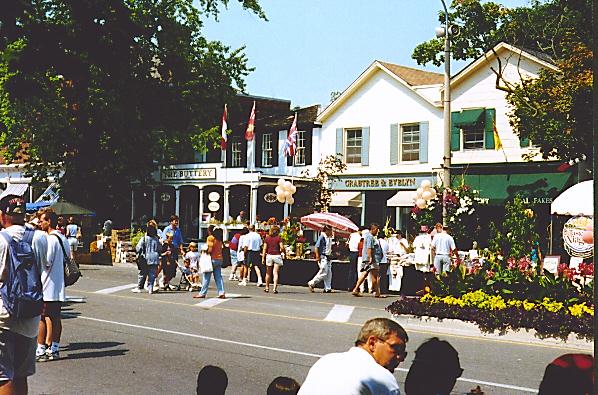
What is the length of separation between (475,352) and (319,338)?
97.2 inches

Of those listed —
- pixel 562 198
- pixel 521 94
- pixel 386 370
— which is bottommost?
pixel 386 370

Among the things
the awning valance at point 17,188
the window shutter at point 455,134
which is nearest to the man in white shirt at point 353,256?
the window shutter at point 455,134

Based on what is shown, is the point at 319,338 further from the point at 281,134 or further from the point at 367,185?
the point at 281,134

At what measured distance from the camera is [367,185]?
3841cm

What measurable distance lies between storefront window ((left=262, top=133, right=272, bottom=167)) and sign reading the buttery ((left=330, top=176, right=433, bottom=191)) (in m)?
5.07

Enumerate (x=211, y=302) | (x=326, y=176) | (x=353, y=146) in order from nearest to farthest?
(x=211, y=302)
(x=326, y=176)
(x=353, y=146)

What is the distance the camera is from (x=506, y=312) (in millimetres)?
13609

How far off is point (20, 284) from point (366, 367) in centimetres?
381

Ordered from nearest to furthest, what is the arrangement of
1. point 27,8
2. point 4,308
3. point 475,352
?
point 27,8 → point 4,308 → point 475,352

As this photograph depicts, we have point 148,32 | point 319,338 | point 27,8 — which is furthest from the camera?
→ point 319,338

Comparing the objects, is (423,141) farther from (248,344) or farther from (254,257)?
(248,344)

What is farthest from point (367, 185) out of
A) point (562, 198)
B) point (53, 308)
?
point (53, 308)

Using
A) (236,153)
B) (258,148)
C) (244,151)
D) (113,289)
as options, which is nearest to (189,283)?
(113,289)

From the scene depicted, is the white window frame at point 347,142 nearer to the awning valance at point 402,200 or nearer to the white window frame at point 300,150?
the white window frame at point 300,150
